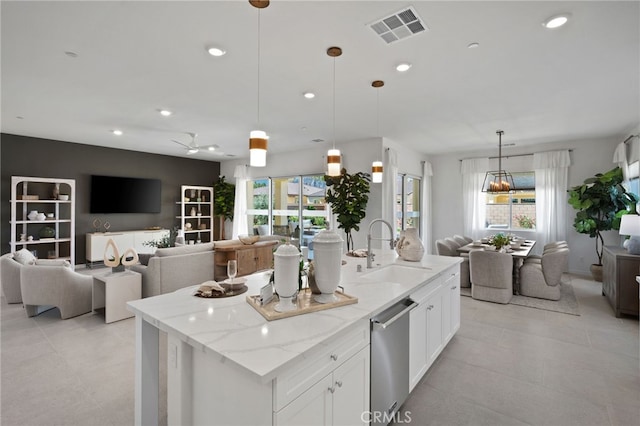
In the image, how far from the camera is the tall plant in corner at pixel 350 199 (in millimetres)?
5793

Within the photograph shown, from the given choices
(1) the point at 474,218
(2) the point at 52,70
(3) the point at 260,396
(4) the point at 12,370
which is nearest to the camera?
(3) the point at 260,396

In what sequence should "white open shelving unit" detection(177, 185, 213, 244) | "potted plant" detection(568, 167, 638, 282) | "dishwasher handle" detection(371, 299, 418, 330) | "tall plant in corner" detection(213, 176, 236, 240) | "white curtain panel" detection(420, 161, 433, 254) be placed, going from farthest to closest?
"tall plant in corner" detection(213, 176, 236, 240) < "white open shelving unit" detection(177, 185, 213, 244) < "white curtain panel" detection(420, 161, 433, 254) < "potted plant" detection(568, 167, 638, 282) < "dishwasher handle" detection(371, 299, 418, 330)

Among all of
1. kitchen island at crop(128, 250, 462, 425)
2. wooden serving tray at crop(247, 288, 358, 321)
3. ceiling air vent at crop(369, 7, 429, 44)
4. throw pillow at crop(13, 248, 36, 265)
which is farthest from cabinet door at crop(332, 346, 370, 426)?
throw pillow at crop(13, 248, 36, 265)

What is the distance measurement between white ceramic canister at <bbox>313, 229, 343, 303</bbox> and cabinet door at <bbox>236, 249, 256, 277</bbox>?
11.8 ft

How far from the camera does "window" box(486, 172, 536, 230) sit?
707cm

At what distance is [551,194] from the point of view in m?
6.57

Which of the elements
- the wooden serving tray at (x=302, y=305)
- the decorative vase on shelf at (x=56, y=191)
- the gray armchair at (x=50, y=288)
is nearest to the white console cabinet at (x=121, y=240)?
the decorative vase on shelf at (x=56, y=191)

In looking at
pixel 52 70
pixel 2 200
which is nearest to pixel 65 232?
pixel 2 200

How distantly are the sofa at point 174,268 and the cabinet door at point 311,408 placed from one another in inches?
137

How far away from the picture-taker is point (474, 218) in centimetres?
743

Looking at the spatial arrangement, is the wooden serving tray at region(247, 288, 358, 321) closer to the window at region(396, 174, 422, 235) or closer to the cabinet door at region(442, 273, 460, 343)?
the cabinet door at region(442, 273, 460, 343)

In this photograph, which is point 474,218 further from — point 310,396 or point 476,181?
point 310,396

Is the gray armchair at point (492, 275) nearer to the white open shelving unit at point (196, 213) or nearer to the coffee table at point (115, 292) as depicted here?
the coffee table at point (115, 292)

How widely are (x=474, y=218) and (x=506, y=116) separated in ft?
10.9
